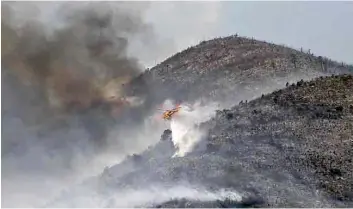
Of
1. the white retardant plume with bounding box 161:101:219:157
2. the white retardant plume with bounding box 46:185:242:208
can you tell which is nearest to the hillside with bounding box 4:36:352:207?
the white retardant plume with bounding box 46:185:242:208

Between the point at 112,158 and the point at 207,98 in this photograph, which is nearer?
the point at 112,158

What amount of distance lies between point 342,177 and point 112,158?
73.0 feet

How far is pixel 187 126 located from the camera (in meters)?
52.7

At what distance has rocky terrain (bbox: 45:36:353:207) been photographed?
3769cm

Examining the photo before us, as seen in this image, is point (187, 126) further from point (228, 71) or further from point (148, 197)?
point (228, 71)

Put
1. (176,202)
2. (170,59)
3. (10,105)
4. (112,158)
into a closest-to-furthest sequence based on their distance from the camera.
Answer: (176,202) → (10,105) → (112,158) → (170,59)

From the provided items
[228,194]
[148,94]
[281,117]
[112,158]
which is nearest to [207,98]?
[148,94]

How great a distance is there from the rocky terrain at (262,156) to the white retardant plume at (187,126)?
823 mm

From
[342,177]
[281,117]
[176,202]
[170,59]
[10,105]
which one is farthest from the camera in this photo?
[170,59]

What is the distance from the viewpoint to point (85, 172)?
5494cm

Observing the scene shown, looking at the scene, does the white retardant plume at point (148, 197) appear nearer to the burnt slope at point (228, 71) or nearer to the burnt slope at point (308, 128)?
the burnt slope at point (308, 128)

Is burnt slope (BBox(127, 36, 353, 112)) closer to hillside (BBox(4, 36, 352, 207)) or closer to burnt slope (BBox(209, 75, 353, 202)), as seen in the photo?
hillside (BBox(4, 36, 352, 207))

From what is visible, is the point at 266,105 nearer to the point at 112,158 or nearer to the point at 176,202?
the point at 112,158

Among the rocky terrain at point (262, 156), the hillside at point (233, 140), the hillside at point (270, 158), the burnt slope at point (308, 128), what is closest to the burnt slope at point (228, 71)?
the hillside at point (233, 140)
